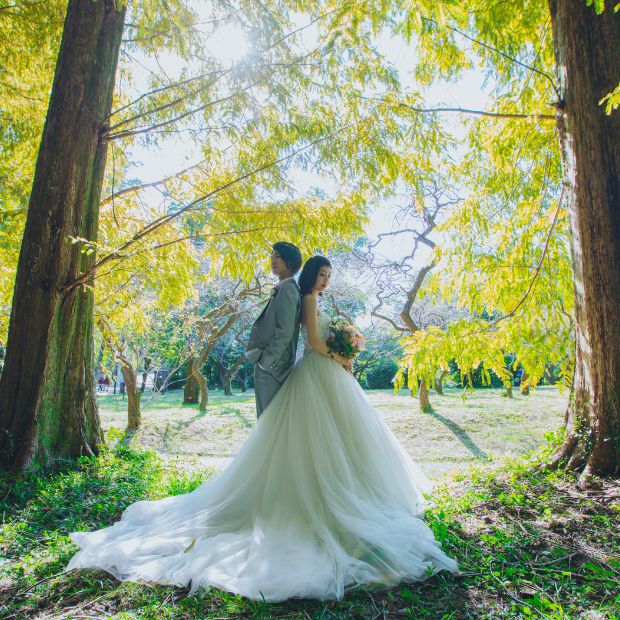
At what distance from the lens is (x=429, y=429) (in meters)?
9.11

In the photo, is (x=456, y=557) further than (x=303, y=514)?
No

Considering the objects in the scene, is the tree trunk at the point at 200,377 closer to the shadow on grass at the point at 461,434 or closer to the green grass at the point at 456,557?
the shadow on grass at the point at 461,434

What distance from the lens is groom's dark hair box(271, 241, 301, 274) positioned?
343 centimetres

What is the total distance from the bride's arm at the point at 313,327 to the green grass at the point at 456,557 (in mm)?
1225

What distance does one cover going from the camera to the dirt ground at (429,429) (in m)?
7.55

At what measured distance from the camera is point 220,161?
5297mm

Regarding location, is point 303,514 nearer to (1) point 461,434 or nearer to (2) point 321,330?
(2) point 321,330

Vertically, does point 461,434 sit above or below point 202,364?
below

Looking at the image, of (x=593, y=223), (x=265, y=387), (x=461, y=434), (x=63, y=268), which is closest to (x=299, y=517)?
(x=265, y=387)

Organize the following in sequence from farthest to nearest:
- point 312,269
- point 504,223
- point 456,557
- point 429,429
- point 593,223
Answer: point 429,429
point 504,223
point 312,269
point 593,223
point 456,557

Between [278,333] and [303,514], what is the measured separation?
118 centimetres

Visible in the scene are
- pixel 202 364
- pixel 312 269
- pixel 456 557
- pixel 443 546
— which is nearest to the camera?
pixel 456 557

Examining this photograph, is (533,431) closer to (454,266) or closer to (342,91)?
(454,266)

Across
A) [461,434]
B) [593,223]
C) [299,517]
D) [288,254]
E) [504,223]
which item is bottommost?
[461,434]
